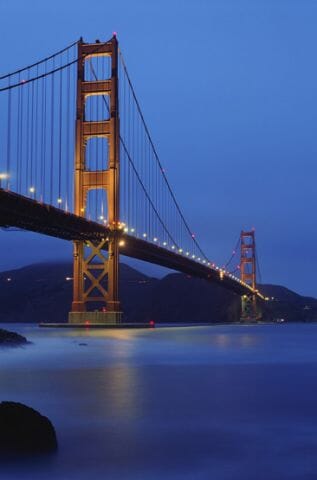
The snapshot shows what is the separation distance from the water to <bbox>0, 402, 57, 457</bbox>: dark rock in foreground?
19 cm

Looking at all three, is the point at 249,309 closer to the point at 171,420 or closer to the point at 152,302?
the point at 152,302

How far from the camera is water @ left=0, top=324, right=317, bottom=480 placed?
19.3 ft

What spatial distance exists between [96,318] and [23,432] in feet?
148

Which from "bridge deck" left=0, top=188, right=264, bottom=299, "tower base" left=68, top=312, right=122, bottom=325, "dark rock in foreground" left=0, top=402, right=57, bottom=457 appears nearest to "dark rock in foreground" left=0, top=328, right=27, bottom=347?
"bridge deck" left=0, top=188, right=264, bottom=299

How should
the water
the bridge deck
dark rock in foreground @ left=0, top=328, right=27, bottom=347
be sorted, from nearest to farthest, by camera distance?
the water → dark rock in foreground @ left=0, top=328, right=27, bottom=347 → the bridge deck

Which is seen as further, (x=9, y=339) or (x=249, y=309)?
(x=249, y=309)

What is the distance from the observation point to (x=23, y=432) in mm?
6445

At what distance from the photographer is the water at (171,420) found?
232 inches

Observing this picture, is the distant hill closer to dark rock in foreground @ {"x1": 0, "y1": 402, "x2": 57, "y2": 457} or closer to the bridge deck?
the bridge deck

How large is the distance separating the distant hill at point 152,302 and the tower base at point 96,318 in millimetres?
76983

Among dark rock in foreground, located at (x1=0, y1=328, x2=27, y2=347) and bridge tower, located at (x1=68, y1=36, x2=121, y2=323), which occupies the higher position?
bridge tower, located at (x1=68, y1=36, x2=121, y2=323)

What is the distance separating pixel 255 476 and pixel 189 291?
14244 cm

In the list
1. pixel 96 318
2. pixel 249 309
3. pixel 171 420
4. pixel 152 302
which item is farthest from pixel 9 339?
pixel 152 302

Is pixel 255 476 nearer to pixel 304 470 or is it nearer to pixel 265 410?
pixel 304 470
